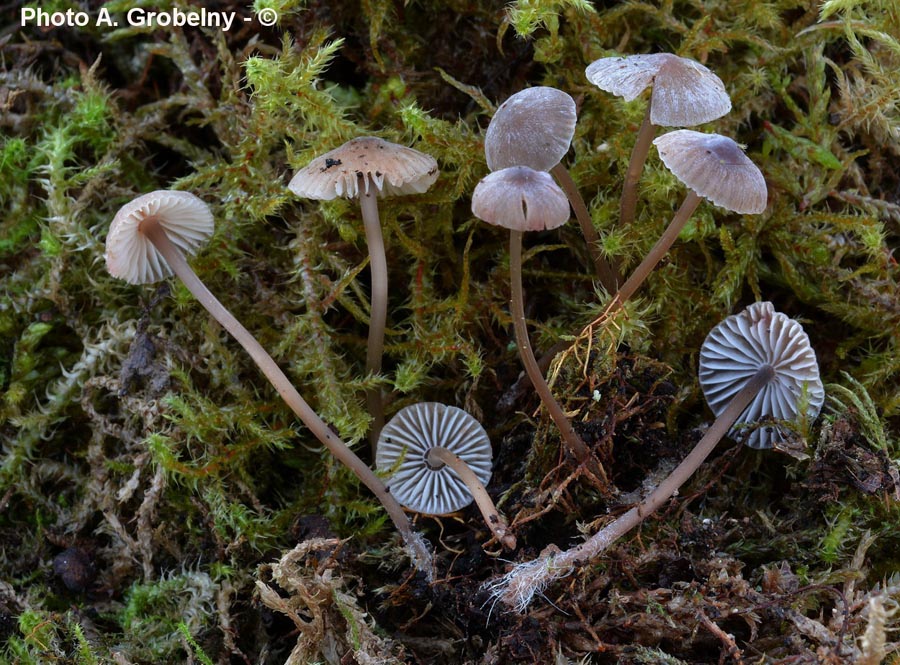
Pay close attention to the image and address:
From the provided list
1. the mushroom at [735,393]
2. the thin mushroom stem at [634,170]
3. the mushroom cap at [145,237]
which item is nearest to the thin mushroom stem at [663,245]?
the thin mushroom stem at [634,170]

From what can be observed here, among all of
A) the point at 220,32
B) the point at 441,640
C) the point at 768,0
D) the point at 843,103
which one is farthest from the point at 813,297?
the point at 220,32

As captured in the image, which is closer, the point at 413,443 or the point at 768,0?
the point at 413,443

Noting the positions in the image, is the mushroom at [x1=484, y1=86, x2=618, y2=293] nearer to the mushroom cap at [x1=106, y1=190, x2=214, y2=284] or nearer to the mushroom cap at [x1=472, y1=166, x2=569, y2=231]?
the mushroom cap at [x1=472, y1=166, x2=569, y2=231]

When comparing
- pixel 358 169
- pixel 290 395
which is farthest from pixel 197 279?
pixel 358 169

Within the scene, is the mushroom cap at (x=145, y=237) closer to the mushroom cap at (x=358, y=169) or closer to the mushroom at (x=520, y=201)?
the mushroom cap at (x=358, y=169)

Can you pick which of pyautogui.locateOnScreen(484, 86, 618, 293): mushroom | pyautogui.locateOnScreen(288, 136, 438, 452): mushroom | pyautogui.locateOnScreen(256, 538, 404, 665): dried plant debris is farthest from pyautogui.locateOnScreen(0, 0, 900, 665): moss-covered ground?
pyautogui.locateOnScreen(484, 86, 618, 293): mushroom

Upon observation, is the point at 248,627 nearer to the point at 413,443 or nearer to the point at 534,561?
the point at 413,443
